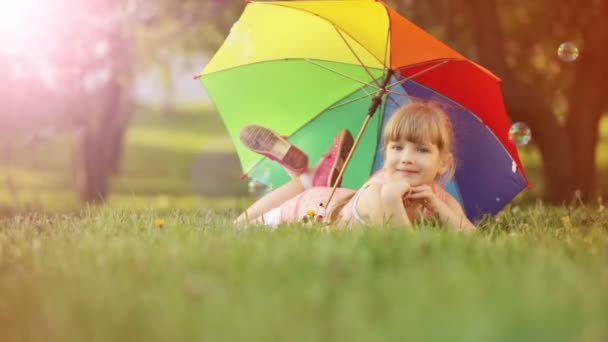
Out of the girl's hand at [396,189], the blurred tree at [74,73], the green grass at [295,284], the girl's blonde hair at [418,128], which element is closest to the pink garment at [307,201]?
the girl's blonde hair at [418,128]

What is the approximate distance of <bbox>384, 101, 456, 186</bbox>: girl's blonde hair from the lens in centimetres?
469

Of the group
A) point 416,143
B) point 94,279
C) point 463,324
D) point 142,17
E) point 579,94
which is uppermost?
point 142,17

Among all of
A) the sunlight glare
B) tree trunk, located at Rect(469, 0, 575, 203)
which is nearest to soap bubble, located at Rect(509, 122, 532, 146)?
tree trunk, located at Rect(469, 0, 575, 203)

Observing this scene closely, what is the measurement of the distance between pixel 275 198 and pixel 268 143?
35cm

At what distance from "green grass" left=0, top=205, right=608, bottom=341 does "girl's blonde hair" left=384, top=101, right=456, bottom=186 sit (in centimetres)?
93

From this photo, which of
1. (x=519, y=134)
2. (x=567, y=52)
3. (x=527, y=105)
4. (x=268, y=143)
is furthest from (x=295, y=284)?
(x=527, y=105)

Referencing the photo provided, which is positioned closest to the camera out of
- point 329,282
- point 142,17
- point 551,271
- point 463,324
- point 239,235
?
point 463,324

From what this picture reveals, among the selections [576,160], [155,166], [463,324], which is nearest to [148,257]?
[463,324]

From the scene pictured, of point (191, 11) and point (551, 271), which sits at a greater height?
point (191, 11)

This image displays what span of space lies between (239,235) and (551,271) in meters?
1.48

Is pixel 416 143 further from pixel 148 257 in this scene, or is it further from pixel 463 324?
pixel 463 324

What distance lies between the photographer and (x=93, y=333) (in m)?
2.27

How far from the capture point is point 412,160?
15.3ft

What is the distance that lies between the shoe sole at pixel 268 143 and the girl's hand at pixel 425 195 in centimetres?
103
